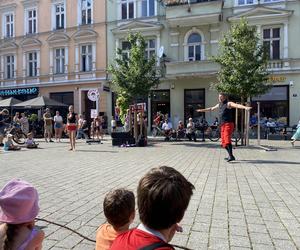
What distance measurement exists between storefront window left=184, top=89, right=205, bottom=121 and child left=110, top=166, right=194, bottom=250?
26708 millimetres

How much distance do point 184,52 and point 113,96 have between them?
6.60 metres

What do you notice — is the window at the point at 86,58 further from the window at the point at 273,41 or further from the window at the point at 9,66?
the window at the point at 273,41

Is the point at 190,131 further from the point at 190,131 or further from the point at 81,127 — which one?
the point at 81,127

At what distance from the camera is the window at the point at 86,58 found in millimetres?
32094

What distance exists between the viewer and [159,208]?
5.74ft

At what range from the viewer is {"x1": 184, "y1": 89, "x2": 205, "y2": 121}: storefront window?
28.3 m

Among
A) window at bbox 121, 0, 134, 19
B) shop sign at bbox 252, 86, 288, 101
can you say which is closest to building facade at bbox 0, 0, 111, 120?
window at bbox 121, 0, 134, 19

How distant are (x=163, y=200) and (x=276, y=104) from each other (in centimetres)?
2594

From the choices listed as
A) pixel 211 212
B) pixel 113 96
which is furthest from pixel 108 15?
pixel 211 212

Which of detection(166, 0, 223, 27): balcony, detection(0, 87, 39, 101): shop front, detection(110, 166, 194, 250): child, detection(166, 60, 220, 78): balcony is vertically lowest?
detection(110, 166, 194, 250): child

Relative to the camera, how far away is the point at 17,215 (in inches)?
89.7

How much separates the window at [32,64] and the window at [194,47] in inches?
567

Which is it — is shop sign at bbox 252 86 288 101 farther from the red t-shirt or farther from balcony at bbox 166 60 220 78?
the red t-shirt

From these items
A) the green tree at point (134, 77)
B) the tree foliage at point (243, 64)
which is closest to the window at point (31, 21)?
the green tree at point (134, 77)
